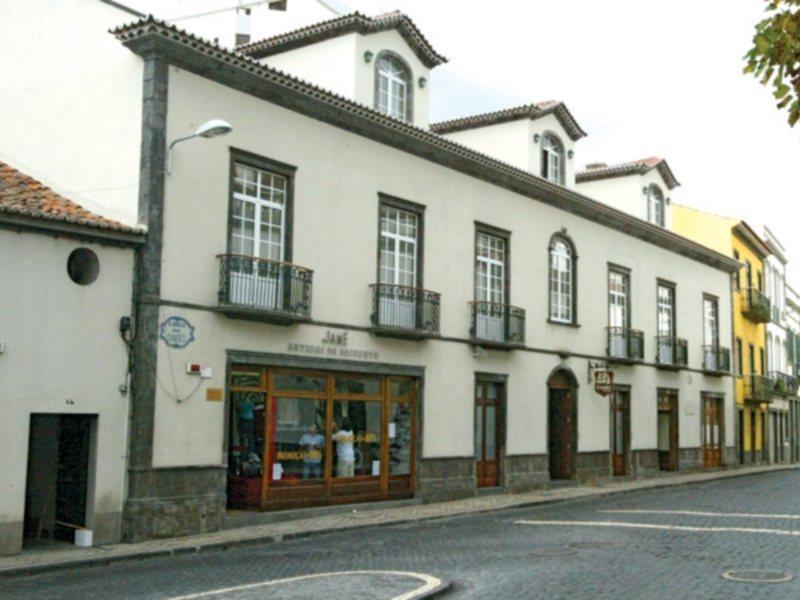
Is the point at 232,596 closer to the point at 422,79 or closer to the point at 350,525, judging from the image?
the point at 350,525

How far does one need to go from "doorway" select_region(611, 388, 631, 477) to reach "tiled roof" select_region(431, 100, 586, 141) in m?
7.12

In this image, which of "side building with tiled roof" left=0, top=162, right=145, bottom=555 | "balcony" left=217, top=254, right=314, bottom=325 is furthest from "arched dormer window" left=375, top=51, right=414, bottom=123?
"side building with tiled roof" left=0, top=162, right=145, bottom=555

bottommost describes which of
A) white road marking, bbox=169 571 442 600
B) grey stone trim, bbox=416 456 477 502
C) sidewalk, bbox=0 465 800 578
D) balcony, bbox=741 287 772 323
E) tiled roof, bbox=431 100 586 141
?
sidewalk, bbox=0 465 800 578

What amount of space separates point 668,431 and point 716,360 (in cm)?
440

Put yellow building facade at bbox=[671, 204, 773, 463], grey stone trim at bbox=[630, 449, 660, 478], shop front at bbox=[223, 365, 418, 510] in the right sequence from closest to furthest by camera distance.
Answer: shop front at bbox=[223, 365, 418, 510] → grey stone trim at bbox=[630, 449, 660, 478] → yellow building facade at bbox=[671, 204, 773, 463]

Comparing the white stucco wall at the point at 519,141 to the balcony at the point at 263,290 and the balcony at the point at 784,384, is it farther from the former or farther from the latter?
the balcony at the point at 784,384

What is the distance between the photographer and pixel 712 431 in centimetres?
3378

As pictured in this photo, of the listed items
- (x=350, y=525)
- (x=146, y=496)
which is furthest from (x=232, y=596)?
(x=350, y=525)

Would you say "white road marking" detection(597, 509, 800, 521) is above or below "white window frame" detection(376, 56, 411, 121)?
below

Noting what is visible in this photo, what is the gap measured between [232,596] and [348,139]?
1069cm

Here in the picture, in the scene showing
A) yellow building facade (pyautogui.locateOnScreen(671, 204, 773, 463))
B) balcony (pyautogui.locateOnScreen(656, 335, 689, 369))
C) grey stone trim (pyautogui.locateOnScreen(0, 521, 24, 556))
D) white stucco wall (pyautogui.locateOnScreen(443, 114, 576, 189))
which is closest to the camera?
grey stone trim (pyautogui.locateOnScreen(0, 521, 24, 556))

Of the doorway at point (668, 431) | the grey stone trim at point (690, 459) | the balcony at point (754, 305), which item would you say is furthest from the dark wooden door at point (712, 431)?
the balcony at point (754, 305)

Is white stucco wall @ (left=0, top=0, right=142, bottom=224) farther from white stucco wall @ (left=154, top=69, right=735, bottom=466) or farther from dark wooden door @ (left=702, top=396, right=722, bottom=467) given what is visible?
dark wooden door @ (left=702, top=396, right=722, bottom=467)

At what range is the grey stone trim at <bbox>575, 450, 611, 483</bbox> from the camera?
2516 cm
